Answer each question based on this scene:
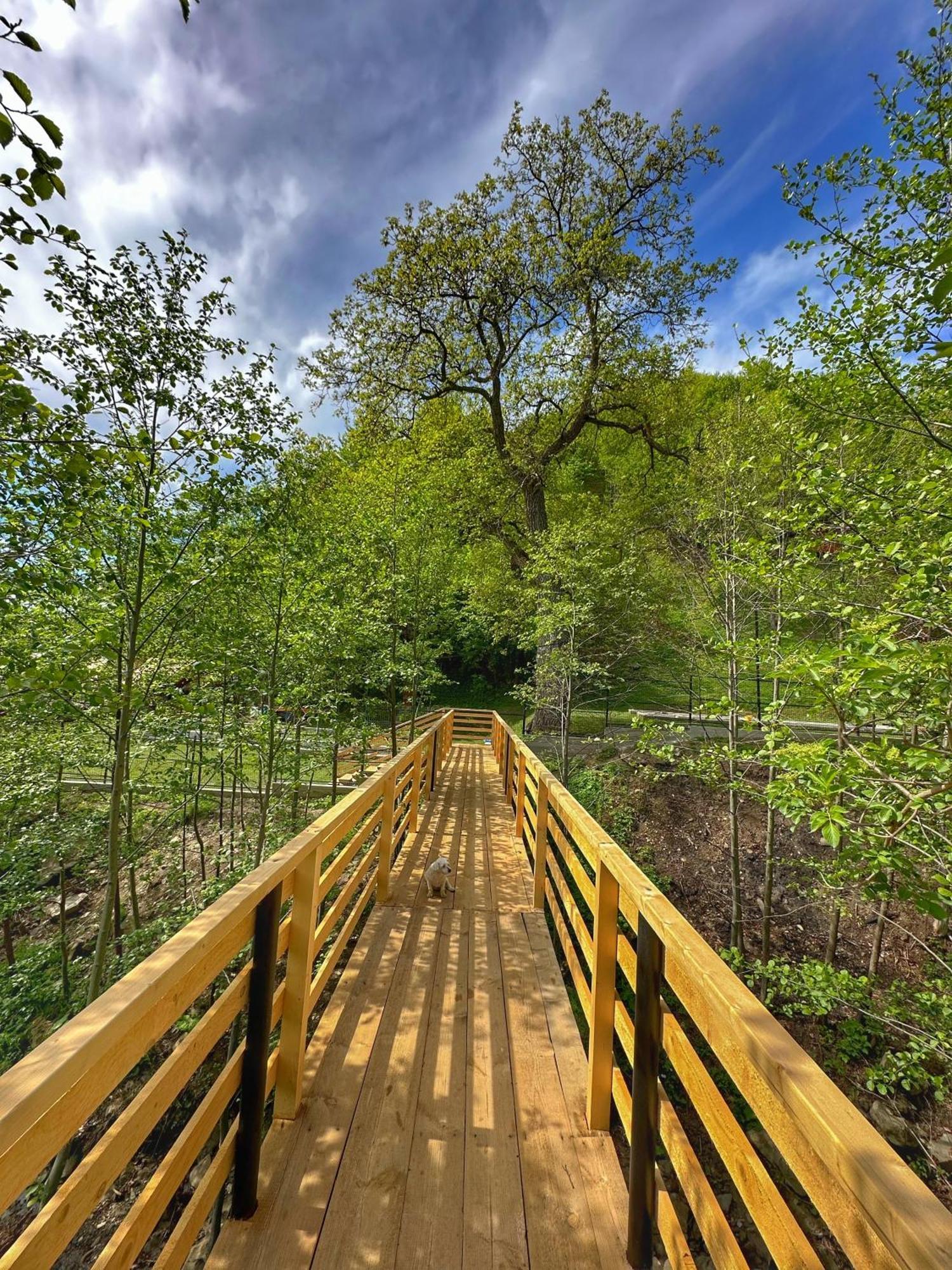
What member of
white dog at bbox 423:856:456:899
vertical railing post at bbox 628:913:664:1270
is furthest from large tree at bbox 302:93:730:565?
vertical railing post at bbox 628:913:664:1270

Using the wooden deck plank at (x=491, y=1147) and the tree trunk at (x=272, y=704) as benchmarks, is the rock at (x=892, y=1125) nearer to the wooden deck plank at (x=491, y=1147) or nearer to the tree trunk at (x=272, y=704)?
the wooden deck plank at (x=491, y=1147)

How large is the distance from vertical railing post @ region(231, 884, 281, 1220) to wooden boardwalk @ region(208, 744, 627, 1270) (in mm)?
103

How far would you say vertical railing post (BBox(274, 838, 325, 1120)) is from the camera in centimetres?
176

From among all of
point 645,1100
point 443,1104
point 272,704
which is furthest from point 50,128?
point 272,704

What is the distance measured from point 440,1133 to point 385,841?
1.77 meters

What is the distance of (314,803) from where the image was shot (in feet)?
23.4

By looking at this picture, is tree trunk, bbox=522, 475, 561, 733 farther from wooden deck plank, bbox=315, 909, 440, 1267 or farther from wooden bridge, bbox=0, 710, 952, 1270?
wooden deck plank, bbox=315, 909, 440, 1267

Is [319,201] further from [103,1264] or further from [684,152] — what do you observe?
[103,1264]

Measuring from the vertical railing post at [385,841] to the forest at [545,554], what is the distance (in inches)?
53.4

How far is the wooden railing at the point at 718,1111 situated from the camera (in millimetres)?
626

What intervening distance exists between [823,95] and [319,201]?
5.47 metres

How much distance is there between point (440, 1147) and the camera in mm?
1690

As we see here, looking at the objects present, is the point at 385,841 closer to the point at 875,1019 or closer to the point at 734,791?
the point at 734,791

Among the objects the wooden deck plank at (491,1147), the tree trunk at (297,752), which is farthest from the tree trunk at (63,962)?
the wooden deck plank at (491,1147)
